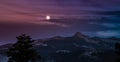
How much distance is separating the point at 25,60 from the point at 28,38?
16.7ft

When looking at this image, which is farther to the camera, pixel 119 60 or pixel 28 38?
pixel 28 38

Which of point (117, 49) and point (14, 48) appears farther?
point (14, 48)

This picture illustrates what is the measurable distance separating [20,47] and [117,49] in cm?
2073

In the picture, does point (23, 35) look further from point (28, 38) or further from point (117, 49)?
point (117, 49)

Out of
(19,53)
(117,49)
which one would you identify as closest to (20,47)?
(19,53)

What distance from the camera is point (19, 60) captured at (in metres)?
77.9

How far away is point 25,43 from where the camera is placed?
8000 cm

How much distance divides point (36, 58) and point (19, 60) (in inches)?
139

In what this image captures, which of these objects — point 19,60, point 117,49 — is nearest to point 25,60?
point 19,60

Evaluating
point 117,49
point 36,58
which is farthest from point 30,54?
point 117,49

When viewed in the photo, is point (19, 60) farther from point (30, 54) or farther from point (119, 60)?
point (119, 60)

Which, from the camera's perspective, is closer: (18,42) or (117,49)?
(117,49)

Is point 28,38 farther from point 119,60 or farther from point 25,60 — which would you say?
point 119,60

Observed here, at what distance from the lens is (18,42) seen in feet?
263
